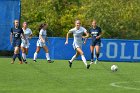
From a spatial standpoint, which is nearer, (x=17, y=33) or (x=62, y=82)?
(x=62, y=82)

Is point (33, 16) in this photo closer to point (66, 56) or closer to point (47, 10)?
point (47, 10)

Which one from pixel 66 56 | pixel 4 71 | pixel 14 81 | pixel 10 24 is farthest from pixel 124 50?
pixel 14 81

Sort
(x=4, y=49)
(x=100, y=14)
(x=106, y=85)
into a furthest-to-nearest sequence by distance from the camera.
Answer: (x=100, y=14) < (x=4, y=49) < (x=106, y=85)

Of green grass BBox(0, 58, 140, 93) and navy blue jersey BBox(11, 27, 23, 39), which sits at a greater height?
navy blue jersey BBox(11, 27, 23, 39)

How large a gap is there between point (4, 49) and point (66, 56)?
4198 mm

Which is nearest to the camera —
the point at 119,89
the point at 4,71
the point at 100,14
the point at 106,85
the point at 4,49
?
the point at 119,89

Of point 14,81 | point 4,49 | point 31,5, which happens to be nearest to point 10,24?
point 4,49

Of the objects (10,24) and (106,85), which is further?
(10,24)

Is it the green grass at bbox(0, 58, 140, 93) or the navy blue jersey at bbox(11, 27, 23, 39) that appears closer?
the green grass at bbox(0, 58, 140, 93)

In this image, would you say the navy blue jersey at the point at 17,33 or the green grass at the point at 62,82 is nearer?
the green grass at the point at 62,82

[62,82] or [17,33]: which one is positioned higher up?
[17,33]

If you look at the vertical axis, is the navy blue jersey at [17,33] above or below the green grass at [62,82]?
above

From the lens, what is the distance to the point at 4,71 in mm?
17141

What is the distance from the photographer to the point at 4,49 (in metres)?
30.2
